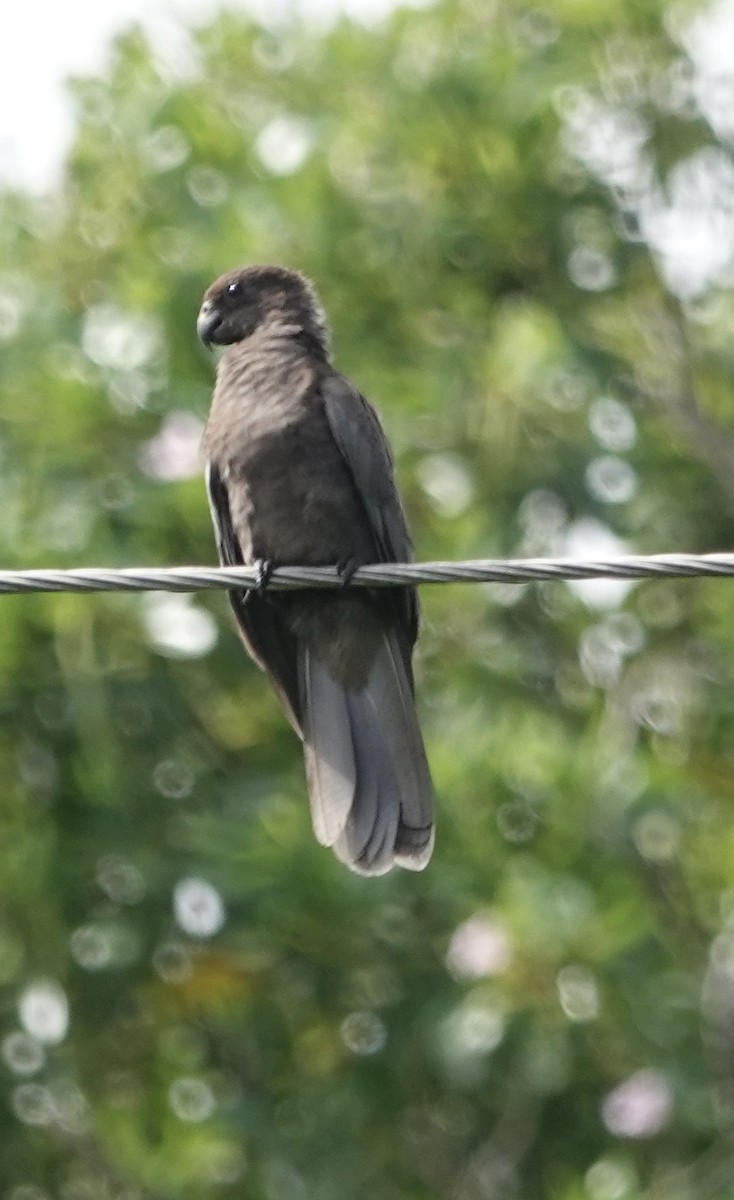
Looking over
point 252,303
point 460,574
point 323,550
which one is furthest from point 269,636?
point 460,574

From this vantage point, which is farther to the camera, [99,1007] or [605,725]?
[605,725]

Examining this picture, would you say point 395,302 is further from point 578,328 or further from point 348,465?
point 348,465

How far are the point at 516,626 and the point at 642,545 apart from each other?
649 mm

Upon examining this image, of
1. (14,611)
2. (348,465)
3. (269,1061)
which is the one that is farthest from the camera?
(269,1061)

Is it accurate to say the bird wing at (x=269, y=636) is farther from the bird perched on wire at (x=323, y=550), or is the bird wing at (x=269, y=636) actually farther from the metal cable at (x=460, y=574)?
the metal cable at (x=460, y=574)

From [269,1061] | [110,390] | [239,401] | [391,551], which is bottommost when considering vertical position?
[269,1061]

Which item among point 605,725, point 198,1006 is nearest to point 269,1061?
point 198,1006

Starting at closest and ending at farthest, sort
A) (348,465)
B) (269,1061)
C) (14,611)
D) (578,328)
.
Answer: (348,465) → (14,611) → (269,1061) → (578,328)

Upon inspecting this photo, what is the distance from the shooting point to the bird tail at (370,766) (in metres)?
5.56

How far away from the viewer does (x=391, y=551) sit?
19.5 ft

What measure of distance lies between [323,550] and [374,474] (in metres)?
0.25

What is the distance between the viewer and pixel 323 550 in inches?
235

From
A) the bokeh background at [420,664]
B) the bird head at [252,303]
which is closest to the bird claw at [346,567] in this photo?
the bird head at [252,303]

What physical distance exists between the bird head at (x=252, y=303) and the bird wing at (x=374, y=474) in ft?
2.09
